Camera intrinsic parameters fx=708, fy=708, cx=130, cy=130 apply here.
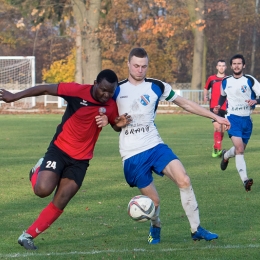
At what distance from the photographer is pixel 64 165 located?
727cm

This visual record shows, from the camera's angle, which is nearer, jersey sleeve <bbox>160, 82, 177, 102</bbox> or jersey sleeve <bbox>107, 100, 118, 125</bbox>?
jersey sleeve <bbox>107, 100, 118, 125</bbox>

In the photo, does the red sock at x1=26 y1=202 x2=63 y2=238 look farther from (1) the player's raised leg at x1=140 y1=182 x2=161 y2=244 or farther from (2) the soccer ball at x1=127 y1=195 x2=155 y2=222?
(1) the player's raised leg at x1=140 y1=182 x2=161 y2=244

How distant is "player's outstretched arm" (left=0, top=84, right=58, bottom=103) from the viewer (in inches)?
279

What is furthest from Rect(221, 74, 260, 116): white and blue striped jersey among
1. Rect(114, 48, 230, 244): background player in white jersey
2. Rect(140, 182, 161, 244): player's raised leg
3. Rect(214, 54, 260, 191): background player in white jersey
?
Rect(140, 182, 161, 244): player's raised leg

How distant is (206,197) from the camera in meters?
10.8

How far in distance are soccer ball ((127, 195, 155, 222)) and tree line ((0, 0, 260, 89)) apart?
1215 inches

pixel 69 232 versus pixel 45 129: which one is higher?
pixel 69 232

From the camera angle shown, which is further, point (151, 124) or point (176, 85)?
point (176, 85)

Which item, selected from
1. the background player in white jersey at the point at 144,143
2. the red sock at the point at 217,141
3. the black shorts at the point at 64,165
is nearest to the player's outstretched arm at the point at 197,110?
the background player in white jersey at the point at 144,143

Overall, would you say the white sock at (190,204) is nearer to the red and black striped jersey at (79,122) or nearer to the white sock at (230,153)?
the red and black striped jersey at (79,122)

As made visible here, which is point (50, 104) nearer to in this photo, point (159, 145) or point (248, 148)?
point (248, 148)

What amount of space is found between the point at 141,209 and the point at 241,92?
19.7 feet

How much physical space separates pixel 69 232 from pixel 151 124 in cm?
160

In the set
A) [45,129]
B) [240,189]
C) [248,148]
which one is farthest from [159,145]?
[45,129]
